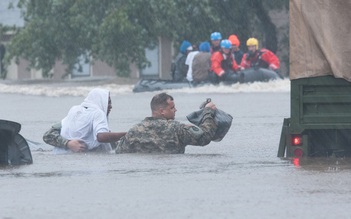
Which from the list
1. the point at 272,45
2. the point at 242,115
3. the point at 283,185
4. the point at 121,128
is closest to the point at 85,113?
the point at 283,185

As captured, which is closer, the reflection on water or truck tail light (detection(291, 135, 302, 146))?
the reflection on water

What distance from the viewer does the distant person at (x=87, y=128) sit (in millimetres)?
14445

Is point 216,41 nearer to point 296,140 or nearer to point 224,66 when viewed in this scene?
point 224,66

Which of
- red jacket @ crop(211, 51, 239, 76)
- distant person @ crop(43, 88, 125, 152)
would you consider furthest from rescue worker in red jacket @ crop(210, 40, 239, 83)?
distant person @ crop(43, 88, 125, 152)

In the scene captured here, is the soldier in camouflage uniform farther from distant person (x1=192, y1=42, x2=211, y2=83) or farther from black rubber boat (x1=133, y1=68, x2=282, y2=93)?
distant person (x1=192, y1=42, x2=211, y2=83)

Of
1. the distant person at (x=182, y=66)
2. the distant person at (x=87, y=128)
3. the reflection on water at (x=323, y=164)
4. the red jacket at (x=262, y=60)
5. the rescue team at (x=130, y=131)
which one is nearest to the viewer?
the reflection on water at (x=323, y=164)

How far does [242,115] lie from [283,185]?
1411 centimetres

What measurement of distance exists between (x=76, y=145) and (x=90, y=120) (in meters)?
0.33

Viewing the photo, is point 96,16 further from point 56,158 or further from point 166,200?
point 166,200

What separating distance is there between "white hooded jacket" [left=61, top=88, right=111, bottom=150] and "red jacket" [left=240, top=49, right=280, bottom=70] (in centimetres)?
2197

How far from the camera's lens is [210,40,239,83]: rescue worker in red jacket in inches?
1387

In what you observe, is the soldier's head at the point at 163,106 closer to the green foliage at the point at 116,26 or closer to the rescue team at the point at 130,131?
the rescue team at the point at 130,131

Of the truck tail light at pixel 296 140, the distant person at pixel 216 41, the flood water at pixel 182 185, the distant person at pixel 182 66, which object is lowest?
the flood water at pixel 182 185

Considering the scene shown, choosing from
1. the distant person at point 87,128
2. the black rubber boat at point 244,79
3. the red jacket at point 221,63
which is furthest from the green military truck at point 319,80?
the black rubber boat at point 244,79
